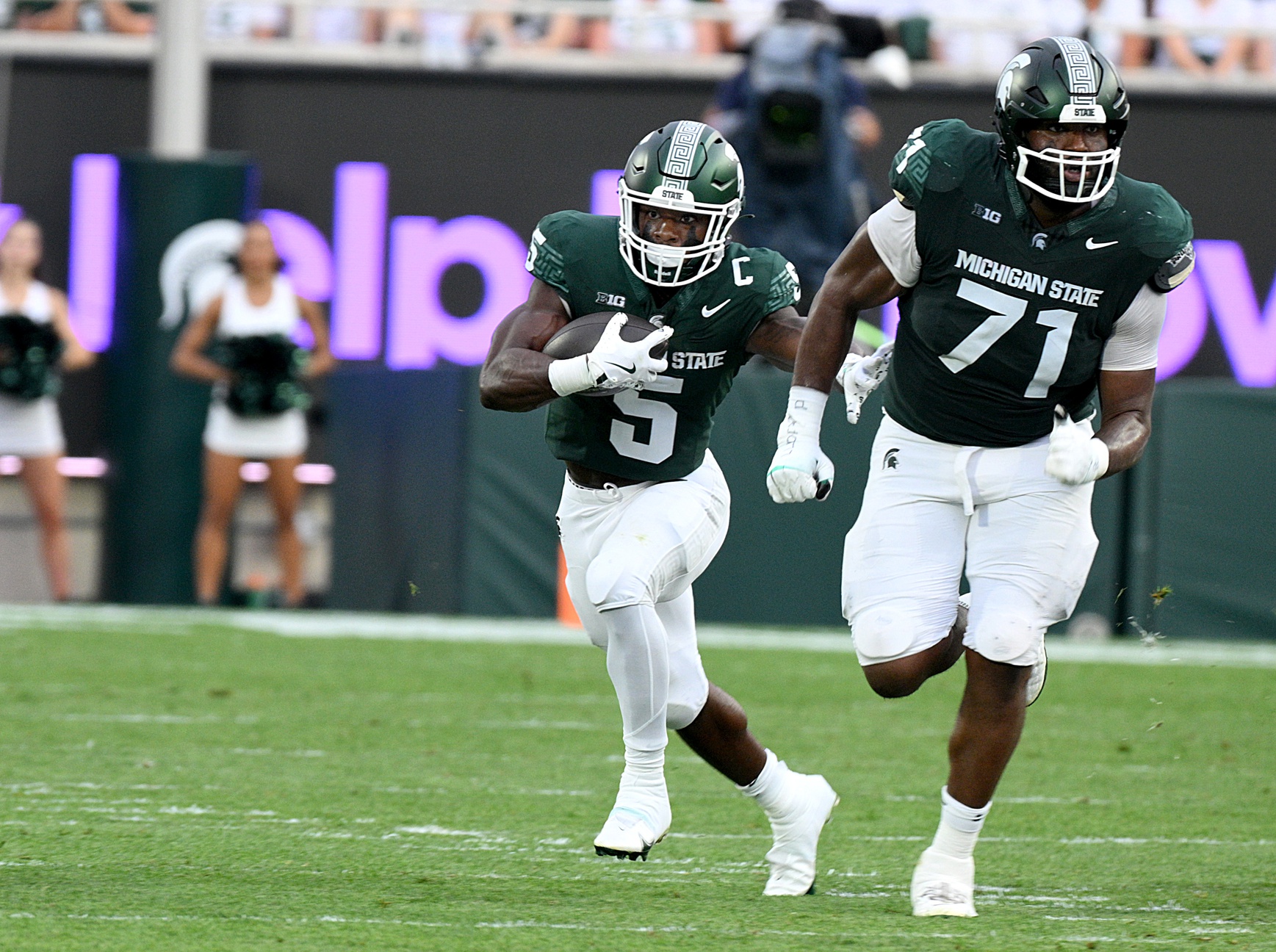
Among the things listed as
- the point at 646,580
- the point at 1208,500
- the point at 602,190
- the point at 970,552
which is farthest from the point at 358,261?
the point at 970,552

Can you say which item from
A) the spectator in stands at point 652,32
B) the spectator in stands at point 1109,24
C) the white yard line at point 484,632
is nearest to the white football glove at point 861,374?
the white yard line at point 484,632

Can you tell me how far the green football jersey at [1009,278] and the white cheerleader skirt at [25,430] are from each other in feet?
22.7

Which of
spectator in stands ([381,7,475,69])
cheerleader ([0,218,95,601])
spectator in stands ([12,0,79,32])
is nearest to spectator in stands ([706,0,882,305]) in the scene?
spectator in stands ([381,7,475,69])

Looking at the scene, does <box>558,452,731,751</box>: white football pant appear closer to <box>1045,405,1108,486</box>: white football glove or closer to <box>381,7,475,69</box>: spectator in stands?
<box>1045,405,1108,486</box>: white football glove

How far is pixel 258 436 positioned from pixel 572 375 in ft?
20.4

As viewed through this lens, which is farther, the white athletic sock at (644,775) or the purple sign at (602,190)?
the purple sign at (602,190)

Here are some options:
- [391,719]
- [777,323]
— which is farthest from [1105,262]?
[391,719]

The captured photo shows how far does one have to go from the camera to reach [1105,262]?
154 inches

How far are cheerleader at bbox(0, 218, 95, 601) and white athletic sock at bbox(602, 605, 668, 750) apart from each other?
6.55m

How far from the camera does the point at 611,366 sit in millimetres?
3988

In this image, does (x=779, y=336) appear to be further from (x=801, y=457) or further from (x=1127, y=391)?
(x=1127, y=391)

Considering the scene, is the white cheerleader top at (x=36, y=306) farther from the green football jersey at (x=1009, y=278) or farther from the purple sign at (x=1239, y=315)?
the green football jersey at (x=1009, y=278)

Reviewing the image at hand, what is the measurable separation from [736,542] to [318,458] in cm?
285

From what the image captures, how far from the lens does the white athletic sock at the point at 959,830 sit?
3883mm
